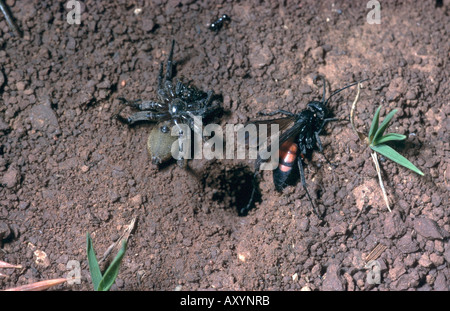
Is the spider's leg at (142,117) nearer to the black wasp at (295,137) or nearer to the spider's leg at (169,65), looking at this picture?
Answer: the spider's leg at (169,65)

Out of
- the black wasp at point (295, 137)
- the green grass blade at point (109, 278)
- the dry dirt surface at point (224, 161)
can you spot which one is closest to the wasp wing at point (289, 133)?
the black wasp at point (295, 137)

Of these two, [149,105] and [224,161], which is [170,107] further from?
[224,161]

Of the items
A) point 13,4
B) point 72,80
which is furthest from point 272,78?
point 13,4

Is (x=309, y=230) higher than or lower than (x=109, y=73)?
lower

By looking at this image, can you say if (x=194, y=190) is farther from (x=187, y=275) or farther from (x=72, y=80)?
(x=72, y=80)

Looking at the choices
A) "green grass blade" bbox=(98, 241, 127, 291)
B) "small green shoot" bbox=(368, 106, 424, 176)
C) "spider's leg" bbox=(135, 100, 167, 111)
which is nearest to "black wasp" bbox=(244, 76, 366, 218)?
"small green shoot" bbox=(368, 106, 424, 176)

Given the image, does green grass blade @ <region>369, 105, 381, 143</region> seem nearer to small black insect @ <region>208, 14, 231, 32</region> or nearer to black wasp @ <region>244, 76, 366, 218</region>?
black wasp @ <region>244, 76, 366, 218</region>
